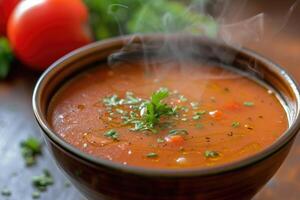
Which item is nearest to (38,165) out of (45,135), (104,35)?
(45,135)

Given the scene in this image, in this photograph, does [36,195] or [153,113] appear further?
[36,195]

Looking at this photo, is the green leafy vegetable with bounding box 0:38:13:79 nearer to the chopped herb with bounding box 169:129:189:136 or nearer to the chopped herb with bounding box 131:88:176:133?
the chopped herb with bounding box 131:88:176:133

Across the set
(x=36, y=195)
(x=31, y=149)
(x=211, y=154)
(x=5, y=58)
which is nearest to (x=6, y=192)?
(x=36, y=195)

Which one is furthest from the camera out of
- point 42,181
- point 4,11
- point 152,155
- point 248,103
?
point 4,11

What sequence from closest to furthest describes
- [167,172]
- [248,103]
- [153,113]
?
[167,172] < [153,113] < [248,103]

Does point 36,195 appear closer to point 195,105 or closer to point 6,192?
point 6,192

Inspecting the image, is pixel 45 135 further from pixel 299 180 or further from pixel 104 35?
pixel 104 35

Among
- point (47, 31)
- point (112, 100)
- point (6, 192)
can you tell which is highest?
point (112, 100)
